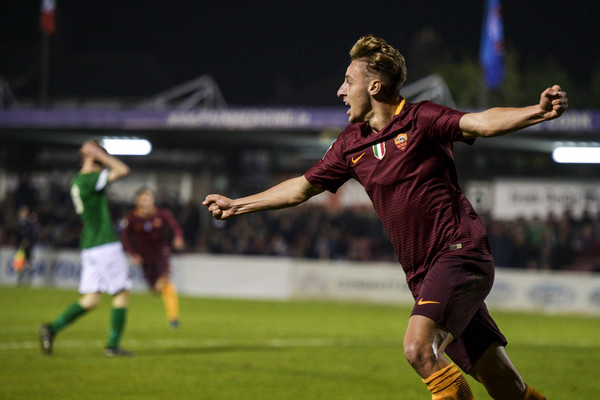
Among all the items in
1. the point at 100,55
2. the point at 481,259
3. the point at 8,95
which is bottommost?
the point at 481,259

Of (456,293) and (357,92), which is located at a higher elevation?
(357,92)

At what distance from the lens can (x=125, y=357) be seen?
10234 millimetres

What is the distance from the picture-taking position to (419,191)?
480cm

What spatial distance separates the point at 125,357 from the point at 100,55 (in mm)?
48310

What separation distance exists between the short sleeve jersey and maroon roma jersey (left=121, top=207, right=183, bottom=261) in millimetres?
5066

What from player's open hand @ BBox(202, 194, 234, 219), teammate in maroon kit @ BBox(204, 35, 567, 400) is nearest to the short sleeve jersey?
player's open hand @ BBox(202, 194, 234, 219)

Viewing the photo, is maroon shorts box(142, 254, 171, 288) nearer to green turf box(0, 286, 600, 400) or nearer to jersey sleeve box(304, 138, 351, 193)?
green turf box(0, 286, 600, 400)

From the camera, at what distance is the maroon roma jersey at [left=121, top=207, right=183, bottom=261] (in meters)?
15.8

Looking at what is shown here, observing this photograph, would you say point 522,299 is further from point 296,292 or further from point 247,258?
point 247,258

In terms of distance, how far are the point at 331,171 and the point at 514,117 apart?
4.55ft

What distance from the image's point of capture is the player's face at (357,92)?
16.3 ft

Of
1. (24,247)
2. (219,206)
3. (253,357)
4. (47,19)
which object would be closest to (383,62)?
(219,206)

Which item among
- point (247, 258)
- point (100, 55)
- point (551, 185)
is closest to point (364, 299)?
point (247, 258)

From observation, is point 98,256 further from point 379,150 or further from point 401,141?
point 401,141
